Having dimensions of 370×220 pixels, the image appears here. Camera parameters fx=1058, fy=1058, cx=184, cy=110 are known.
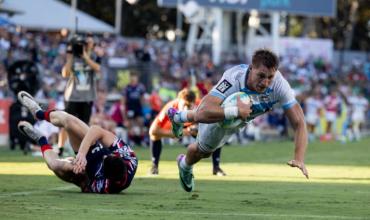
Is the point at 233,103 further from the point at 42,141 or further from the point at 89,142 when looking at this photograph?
the point at 42,141

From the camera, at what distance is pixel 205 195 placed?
1368cm

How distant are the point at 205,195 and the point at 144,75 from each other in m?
23.7

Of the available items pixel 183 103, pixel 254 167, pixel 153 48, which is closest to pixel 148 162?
pixel 254 167

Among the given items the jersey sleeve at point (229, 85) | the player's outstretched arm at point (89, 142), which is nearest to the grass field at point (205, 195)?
the player's outstretched arm at point (89, 142)

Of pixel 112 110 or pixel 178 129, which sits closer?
pixel 178 129

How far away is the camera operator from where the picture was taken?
20.9 metres

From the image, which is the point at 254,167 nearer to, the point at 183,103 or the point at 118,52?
the point at 183,103

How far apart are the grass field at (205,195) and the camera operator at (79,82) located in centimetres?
134

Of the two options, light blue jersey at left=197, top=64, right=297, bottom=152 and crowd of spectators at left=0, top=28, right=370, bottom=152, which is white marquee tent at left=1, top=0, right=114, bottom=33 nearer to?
crowd of spectators at left=0, top=28, right=370, bottom=152

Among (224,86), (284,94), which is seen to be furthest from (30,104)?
(284,94)

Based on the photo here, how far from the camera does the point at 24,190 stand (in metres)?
14.0

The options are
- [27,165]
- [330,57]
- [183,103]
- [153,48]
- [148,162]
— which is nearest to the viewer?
[183,103]

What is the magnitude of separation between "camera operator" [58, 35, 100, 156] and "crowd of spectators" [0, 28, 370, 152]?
4.88 ft

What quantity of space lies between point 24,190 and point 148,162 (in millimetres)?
7878
